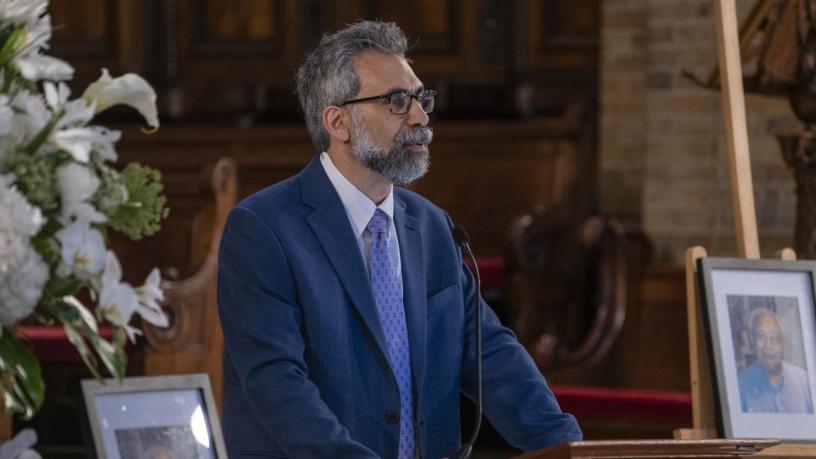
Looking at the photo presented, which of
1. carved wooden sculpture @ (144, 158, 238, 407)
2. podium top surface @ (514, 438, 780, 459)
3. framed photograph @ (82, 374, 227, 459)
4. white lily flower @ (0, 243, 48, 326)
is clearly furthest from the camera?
carved wooden sculpture @ (144, 158, 238, 407)

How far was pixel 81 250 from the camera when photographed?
2.13 meters


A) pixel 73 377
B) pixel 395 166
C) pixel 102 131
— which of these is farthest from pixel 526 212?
pixel 102 131

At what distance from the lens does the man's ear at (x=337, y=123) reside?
3.27m

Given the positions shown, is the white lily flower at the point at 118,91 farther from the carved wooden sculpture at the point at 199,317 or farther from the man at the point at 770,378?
the carved wooden sculpture at the point at 199,317

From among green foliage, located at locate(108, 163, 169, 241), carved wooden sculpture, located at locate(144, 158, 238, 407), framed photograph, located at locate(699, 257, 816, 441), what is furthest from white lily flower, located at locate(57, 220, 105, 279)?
carved wooden sculpture, located at locate(144, 158, 238, 407)

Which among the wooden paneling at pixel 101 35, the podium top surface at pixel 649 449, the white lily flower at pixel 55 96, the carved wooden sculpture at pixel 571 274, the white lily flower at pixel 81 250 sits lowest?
the carved wooden sculpture at pixel 571 274

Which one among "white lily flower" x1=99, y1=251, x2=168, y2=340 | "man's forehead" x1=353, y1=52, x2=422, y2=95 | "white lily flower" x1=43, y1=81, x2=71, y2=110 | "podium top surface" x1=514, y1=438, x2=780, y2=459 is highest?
"man's forehead" x1=353, y1=52, x2=422, y2=95

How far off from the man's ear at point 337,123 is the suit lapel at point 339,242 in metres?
0.08

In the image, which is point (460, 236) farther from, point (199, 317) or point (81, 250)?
point (199, 317)

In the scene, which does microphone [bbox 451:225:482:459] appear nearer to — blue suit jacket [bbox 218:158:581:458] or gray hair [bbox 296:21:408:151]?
blue suit jacket [bbox 218:158:581:458]

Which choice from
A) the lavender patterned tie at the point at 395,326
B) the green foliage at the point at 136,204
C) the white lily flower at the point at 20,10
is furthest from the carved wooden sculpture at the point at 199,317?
the white lily flower at the point at 20,10

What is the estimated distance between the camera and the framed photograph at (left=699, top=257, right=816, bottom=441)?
3.83m

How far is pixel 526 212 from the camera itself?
8625 millimetres

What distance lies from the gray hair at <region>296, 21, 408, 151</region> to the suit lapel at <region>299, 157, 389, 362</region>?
11cm
